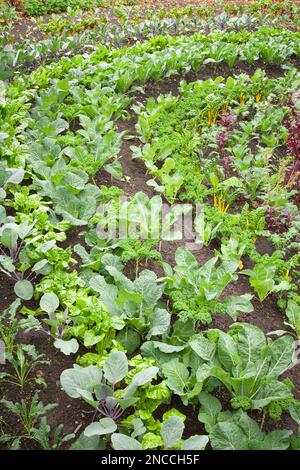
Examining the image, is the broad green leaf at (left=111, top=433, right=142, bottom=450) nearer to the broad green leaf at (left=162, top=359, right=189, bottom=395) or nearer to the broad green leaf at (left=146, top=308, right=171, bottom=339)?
the broad green leaf at (left=162, top=359, right=189, bottom=395)

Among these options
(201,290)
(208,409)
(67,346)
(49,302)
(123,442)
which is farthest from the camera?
(201,290)

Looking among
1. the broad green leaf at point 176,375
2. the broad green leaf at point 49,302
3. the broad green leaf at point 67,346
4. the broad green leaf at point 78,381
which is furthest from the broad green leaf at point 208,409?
the broad green leaf at point 49,302

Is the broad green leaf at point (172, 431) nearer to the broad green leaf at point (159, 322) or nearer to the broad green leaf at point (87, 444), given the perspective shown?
the broad green leaf at point (87, 444)

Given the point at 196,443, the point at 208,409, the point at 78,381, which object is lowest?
the point at 208,409

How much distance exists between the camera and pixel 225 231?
4.26m

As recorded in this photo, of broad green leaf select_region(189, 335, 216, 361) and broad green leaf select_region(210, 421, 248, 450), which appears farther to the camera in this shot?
broad green leaf select_region(189, 335, 216, 361)

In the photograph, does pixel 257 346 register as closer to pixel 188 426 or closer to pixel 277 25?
pixel 188 426

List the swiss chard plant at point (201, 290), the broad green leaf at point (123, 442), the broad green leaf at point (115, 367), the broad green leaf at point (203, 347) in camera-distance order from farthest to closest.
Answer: the swiss chard plant at point (201, 290)
the broad green leaf at point (203, 347)
the broad green leaf at point (115, 367)
the broad green leaf at point (123, 442)

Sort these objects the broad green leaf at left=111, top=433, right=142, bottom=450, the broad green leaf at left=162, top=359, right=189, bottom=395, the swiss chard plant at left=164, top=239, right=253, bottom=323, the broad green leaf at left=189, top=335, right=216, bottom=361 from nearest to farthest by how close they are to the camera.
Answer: the broad green leaf at left=111, top=433, right=142, bottom=450 → the broad green leaf at left=162, top=359, right=189, bottom=395 → the broad green leaf at left=189, top=335, right=216, bottom=361 → the swiss chard plant at left=164, top=239, right=253, bottom=323

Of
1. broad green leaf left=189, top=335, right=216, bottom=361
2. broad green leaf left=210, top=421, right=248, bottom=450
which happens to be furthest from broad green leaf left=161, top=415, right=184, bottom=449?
broad green leaf left=189, top=335, right=216, bottom=361

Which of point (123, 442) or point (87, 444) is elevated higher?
point (123, 442)

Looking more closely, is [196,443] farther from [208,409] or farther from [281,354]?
[281,354]

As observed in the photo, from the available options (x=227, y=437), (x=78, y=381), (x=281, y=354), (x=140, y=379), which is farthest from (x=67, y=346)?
(x=281, y=354)

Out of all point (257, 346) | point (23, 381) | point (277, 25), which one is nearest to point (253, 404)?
point (257, 346)
